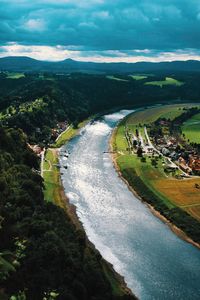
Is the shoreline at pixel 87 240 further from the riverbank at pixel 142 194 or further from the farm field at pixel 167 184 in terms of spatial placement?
the farm field at pixel 167 184

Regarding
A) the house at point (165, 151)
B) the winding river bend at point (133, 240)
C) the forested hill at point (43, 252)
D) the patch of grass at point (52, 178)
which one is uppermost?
the forested hill at point (43, 252)

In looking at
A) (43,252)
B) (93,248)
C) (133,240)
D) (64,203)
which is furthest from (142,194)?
(43,252)

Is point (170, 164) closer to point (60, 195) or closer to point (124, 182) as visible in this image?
point (124, 182)

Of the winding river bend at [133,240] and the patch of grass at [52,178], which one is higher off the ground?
the patch of grass at [52,178]

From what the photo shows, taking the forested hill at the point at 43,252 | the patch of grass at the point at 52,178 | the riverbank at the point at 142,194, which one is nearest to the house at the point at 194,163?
the riverbank at the point at 142,194

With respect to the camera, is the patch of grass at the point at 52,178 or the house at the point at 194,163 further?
the house at the point at 194,163
